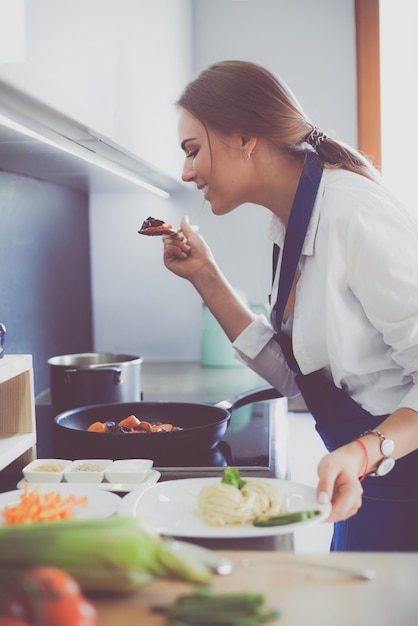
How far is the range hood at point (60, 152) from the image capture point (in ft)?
3.68

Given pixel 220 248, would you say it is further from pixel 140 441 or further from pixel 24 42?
pixel 24 42

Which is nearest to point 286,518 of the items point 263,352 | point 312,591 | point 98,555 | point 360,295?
point 312,591

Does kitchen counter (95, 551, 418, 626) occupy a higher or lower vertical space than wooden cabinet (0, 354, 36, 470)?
lower

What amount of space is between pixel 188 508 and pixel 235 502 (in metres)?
0.09

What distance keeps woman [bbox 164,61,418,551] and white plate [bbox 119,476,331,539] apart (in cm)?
6

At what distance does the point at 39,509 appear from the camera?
38.5 inches

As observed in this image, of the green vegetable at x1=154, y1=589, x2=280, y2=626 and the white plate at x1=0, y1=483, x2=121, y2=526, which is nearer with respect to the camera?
the green vegetable at x1=154, y1=589, x2=280, y2=626

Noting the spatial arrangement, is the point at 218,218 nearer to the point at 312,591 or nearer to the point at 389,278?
the point at 389,278

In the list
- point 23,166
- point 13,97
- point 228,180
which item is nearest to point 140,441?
point 228,180

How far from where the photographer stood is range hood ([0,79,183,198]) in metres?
1.12

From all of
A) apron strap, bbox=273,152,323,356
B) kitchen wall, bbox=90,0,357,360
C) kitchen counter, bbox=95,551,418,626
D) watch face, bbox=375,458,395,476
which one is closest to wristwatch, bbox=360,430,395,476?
watch face, bbox=375,458,395,476

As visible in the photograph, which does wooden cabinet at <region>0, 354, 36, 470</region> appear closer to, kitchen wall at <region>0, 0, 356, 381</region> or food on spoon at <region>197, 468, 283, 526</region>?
food on spoon at <region>197, 468, 283, 526</region>

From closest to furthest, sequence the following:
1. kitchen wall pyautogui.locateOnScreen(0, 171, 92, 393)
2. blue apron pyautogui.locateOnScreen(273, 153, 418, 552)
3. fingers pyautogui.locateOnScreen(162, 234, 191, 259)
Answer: blue apron pyautogui.locateOnScreen(273, 153, 418, 552)
fingers pyautogui.locateOnScreen(162, 234, 191, 259)
kitchen wall pyautogui.locateOnScreen(0, 171, 92, 393)

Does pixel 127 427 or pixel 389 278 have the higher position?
pixel 389 278
